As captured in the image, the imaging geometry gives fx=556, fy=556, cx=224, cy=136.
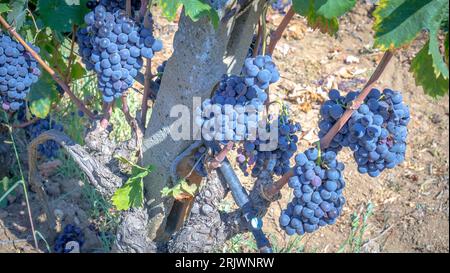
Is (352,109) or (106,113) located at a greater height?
(352,109)

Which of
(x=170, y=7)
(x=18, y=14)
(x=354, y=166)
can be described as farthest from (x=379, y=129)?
(x=354, y=166)

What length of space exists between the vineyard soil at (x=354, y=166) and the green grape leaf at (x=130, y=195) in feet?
2.05

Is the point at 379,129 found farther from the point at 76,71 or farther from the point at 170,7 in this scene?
the point at 76,71

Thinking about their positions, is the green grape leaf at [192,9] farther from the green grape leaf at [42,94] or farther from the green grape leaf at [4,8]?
the green grape leaf at [42,94]

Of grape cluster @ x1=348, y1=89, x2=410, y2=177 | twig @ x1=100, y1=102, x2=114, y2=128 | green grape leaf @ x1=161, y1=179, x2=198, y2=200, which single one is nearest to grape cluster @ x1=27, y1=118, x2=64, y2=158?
twig @ x1=100, y1=102, x2=114, y2=128

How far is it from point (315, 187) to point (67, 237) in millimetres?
1349

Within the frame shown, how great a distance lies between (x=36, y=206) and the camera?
8.84 feet

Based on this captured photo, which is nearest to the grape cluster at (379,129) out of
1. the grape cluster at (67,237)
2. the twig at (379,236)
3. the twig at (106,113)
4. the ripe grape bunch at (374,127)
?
the ripe grape bunch at (374,127)

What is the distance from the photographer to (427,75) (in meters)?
1.36

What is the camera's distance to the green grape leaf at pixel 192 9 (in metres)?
1.38

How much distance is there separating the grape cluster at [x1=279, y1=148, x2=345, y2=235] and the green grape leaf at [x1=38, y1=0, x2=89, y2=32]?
836 mm
